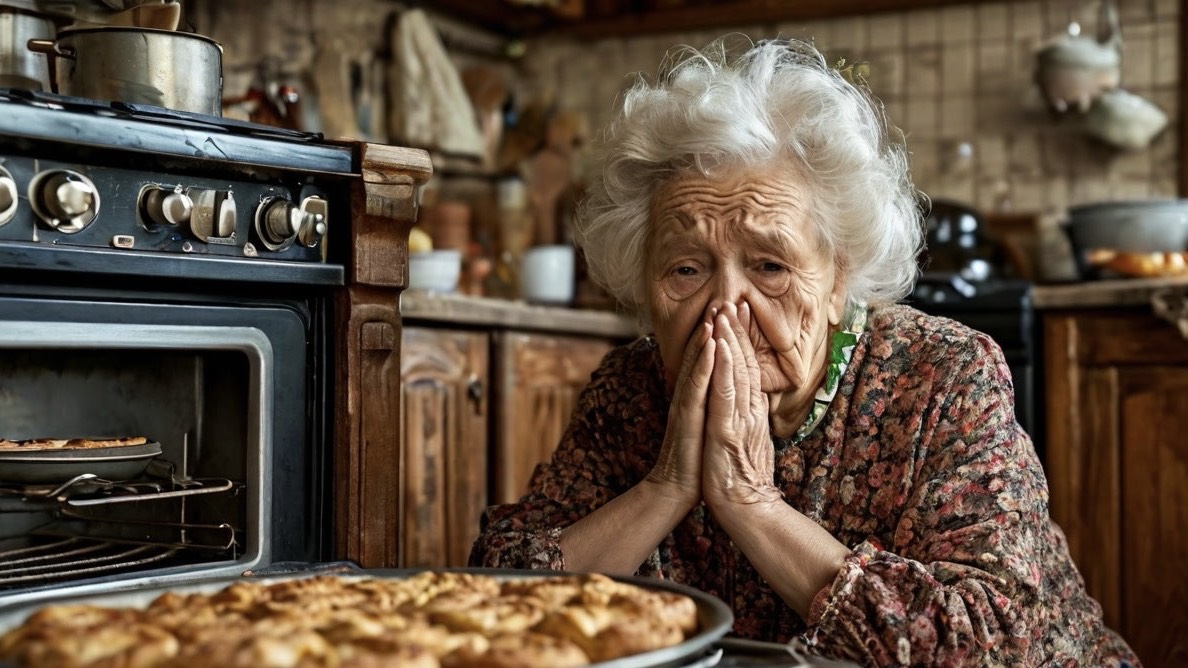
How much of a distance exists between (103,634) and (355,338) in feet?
2.49

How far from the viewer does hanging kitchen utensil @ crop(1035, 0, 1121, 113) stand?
365 cm

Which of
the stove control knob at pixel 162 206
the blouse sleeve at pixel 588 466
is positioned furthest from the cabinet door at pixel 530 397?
the stove control knob at pixel 162 206

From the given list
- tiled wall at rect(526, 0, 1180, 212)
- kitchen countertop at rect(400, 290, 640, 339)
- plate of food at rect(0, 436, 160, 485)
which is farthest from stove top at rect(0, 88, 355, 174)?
tiled wall at rect(526, 0, 1180, 212)

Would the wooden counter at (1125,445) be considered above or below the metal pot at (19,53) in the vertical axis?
below

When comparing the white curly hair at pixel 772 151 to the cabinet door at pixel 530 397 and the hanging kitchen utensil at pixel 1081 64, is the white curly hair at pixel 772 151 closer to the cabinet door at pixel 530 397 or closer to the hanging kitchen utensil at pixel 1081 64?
the cabinet door at pixel 530 397

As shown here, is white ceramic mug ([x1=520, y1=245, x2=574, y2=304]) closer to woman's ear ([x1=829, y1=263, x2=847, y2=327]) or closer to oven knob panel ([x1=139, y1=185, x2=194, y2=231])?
woman's ear ([x1=829, y1=263, x2=847, y2=327])

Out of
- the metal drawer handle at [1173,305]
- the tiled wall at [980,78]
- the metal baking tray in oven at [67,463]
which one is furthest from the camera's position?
the tiled wall at [980,78]

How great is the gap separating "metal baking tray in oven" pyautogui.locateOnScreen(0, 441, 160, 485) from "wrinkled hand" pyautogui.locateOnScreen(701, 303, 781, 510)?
0.66 m

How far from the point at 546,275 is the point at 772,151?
2.16 meters

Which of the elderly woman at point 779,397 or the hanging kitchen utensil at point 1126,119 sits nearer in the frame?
the elderly woman at point 779,397

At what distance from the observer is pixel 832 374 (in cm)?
156

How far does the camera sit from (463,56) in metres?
4.26

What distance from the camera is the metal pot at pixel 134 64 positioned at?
1430 mm

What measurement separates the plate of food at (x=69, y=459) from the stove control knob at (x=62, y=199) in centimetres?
26
